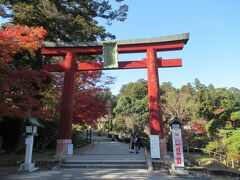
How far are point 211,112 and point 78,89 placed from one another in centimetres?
2762

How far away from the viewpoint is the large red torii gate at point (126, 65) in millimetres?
15875

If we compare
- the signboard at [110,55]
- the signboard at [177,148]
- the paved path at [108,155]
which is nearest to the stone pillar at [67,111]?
the paved path at [108,155]

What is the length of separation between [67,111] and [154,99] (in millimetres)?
5446

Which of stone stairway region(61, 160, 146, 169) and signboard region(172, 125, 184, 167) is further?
stone stairway region(61, 160, 146, 169)

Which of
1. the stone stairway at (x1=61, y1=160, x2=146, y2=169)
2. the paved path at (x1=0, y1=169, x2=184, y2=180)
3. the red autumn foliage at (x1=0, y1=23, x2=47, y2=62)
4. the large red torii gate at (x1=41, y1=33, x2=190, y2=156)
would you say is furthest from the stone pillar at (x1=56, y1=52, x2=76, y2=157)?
the paved path at (x1=0, y1=169, x2=184, y2=180)

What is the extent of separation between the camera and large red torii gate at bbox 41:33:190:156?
15.9 meters

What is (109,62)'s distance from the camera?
17.4m

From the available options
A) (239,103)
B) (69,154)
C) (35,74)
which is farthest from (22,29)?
(239,103)

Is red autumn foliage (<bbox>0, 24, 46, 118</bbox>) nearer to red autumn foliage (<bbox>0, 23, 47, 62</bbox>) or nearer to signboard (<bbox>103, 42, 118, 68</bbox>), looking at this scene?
red autumn foliage (<bbox>0, 23, 47, 62</bbox>)

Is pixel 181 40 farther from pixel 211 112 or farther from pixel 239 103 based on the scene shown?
pixel 239 103

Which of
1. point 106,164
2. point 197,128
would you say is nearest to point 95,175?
point 106,164

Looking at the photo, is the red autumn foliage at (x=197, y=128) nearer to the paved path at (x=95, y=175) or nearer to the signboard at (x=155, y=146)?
the signboard at (x=155, y=146)

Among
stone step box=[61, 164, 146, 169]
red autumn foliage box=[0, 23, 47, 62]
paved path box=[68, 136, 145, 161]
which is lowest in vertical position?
stone step box=[61, 164, 146, 169]

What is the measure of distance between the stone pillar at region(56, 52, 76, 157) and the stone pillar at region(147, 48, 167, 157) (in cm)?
498
